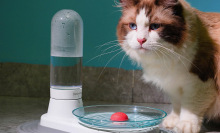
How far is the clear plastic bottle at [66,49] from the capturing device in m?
1.55

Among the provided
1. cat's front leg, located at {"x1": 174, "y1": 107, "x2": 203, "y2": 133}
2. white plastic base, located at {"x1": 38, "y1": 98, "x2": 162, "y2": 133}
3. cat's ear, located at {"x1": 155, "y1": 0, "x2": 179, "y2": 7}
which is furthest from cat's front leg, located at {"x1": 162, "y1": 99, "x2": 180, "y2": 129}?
cat's ear, located at {"x1": 155, "y1": 0, "x2": 179, "y2": 7}

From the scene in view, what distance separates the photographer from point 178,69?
1.50 metres

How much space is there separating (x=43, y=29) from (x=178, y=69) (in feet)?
4.20

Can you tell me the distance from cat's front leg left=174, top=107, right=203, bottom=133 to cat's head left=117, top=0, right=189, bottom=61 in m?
0.36

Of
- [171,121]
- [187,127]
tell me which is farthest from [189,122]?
[171,121]

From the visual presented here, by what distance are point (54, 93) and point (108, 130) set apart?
36 centimetres

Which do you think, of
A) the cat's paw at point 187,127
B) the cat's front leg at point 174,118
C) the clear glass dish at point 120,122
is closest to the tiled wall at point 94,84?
the cat's front leg at point 174,118

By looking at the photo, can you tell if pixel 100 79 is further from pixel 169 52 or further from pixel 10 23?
pixel 169 52

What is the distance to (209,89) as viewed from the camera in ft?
4.94

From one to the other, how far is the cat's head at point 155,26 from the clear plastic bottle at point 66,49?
0.28 meters

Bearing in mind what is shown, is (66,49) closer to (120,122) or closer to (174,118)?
(120,122)

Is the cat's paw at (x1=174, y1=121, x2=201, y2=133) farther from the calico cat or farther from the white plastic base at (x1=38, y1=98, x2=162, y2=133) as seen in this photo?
the white plastic base at (x1=38, y1=98, x2=162, y2=133)

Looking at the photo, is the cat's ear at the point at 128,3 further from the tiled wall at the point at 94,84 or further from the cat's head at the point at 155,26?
the tiled wall at the point at 94,84

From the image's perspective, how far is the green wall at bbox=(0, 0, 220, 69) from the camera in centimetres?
235
